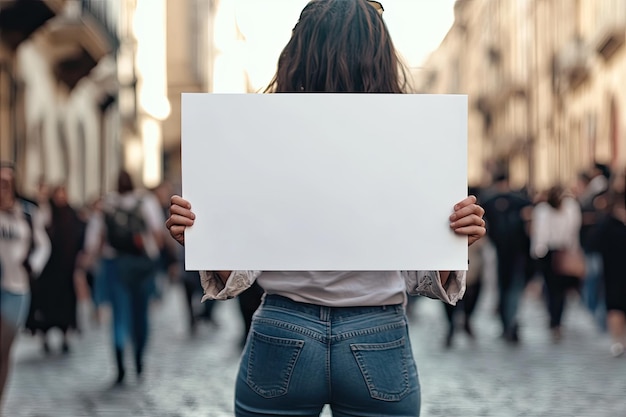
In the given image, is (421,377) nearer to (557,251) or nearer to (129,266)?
(129,266)

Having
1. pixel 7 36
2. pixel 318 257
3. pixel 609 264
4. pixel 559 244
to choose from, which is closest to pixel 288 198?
pixel 318 257

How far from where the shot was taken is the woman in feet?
9.75

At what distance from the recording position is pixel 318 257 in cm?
292

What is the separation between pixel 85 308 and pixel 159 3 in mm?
30243

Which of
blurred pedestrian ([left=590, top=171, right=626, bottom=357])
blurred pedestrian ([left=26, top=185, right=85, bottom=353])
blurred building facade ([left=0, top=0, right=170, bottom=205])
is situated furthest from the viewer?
blurred building facade ([left=0, top=0, right=170, bottom=205])

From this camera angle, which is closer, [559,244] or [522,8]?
[559,244]

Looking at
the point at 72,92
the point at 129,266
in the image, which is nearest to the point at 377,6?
the point at 129,266

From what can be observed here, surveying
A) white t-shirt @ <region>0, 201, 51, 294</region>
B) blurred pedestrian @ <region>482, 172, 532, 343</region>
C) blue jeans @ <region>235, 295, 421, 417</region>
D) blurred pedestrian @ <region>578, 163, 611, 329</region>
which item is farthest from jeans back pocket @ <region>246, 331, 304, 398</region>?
blurred pedestrian @ <region>578, 163, 611, 329</region>

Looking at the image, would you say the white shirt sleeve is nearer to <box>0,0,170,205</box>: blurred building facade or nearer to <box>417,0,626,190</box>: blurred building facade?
<box>417,0,626,190</box>: blurred building facade

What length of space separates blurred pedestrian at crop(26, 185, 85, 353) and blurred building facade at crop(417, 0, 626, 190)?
401 cm

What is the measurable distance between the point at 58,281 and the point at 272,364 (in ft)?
35.8

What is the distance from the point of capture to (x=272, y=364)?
299cm

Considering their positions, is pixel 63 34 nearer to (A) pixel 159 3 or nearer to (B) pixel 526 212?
(B) pixel 526 212

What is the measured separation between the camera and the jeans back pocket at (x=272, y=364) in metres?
2.98
